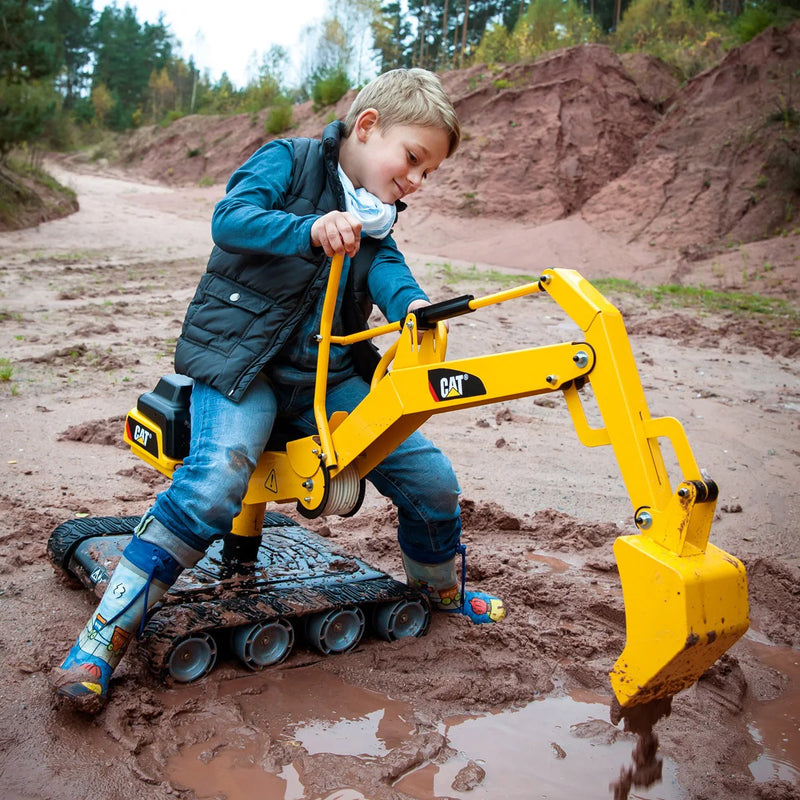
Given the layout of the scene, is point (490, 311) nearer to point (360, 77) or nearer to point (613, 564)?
point (613, 564)

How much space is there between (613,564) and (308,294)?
1.91 m

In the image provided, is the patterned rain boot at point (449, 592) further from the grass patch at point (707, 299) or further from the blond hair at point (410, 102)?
the grass patch at point (707, 299)

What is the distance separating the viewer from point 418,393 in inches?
94.3

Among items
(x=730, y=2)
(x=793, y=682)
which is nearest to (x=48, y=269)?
(x=793, y=682)

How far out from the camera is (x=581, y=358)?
2055 millimetres

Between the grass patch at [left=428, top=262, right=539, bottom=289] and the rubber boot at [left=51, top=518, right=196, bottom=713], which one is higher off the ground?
the rubber boot at [left=51, top=518, right=196, bottom=713]

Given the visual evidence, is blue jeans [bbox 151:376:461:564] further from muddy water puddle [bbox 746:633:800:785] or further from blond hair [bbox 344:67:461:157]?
muddy water puddle [bbox 746:633:800:785]

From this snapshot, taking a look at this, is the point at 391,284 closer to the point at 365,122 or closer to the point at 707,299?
the point at 365,122

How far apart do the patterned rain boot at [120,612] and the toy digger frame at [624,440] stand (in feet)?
1.91

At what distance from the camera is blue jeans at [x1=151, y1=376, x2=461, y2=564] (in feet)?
8.08

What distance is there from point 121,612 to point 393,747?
0.84m

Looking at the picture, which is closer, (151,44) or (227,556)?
(227,556)

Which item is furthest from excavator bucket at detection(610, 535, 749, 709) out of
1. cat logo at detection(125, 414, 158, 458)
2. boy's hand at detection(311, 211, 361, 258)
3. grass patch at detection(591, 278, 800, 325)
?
grass patch at detection(591, 278, 800, 325)

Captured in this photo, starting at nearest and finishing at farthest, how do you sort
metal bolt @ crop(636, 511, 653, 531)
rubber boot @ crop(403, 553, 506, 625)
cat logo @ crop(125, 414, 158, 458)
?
metal bolt @ crop(636, 511, 653, 531)
cat logo @ crop(125, 414, 158, 458)
rubber boot @ crop(403, 553, 506, 625)
